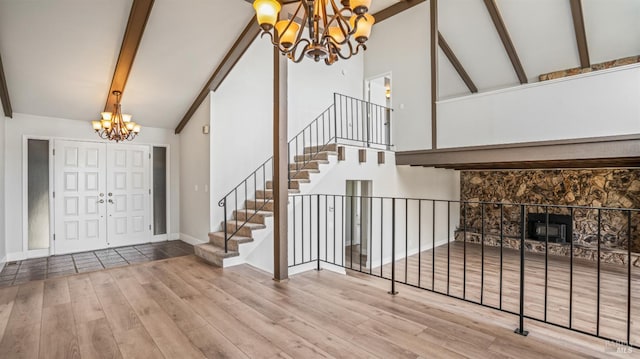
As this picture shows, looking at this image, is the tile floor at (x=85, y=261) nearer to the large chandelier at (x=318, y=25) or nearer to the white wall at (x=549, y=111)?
the large chandelier at (x=318, y=25)

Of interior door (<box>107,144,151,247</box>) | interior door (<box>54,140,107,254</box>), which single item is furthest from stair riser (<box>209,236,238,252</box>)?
interior door (<box>54,140,107,254</box>)

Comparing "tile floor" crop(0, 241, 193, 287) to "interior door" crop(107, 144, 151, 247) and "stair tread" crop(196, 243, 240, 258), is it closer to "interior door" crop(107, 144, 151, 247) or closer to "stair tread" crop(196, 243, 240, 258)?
"interior door" crop(107, 144, 151, 247)

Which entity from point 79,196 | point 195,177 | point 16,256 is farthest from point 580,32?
point 16,256

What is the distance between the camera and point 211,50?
187 inches

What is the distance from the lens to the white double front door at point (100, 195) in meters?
5.61

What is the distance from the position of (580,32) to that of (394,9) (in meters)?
3.56

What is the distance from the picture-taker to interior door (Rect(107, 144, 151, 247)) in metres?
6.11

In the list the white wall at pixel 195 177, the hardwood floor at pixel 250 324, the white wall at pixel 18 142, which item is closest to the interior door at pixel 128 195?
the white wall at pixel 18 142

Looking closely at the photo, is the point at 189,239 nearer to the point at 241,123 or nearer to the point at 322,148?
the point at 241,123

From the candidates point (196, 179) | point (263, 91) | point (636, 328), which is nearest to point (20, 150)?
point (196, 179)

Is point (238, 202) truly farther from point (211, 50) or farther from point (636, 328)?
point (636, 328)

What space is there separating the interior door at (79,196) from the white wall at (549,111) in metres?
6.64

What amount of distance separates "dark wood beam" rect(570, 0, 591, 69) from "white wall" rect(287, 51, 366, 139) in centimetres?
413

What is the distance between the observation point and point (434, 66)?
6.14 m
